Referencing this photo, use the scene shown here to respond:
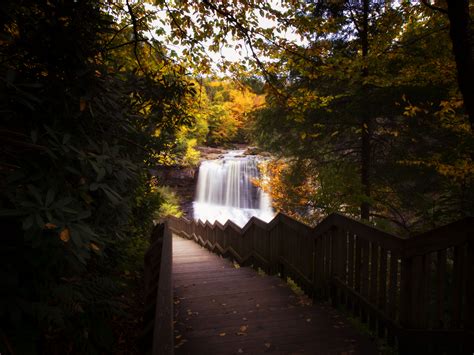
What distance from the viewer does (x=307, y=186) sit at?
42.7 feet

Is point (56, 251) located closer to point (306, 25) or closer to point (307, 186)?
point (306, 25)

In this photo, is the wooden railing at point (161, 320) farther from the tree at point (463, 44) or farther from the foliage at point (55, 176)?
the tree at point (463, 44)

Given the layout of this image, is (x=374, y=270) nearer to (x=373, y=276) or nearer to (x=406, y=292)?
(x=373, y=276)

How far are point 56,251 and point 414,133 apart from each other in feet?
30.3

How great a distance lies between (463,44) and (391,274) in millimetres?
2553

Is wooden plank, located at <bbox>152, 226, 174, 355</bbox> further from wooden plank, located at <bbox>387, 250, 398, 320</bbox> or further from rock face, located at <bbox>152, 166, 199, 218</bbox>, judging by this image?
rock face, located at <bbox>152, 166, 199, 218</bbox>

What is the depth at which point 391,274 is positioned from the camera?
9.80 feet

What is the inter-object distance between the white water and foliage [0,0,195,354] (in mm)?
22080

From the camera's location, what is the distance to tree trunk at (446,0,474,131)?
126 inches

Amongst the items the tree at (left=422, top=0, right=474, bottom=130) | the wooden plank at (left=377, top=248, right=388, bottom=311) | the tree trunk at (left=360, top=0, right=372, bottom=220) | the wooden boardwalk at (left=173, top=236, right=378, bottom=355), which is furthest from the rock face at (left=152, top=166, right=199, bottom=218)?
the tree at (left=422, top=0, right=474, bottom=130)

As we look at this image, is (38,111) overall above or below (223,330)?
above

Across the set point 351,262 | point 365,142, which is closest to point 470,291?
point 351,262

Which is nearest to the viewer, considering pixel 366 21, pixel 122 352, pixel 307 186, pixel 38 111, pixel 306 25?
pixel 38 111

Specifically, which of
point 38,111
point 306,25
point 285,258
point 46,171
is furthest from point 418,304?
point 306,25
